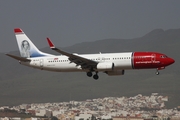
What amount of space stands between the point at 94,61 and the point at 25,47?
12.4 m

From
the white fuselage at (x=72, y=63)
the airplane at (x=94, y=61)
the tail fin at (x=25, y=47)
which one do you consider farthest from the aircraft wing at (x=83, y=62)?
the tail fin at (x=25, y=47)

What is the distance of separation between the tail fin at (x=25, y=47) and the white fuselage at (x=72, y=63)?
1665 mm

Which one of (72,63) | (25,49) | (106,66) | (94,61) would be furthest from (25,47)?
(106,66)

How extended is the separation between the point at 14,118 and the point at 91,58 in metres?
61.5

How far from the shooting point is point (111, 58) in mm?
60062

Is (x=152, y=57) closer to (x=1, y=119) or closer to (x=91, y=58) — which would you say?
(x=91, y=58)

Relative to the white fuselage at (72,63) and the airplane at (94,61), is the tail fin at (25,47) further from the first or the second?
the white fuselage at (72,63)

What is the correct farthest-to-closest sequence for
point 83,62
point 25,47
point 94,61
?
point 25,47 < point 83,62 < point 94,61

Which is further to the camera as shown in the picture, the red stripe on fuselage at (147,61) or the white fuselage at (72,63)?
the white fuselage at (72,63)

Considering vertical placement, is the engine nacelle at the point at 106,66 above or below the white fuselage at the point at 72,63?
below

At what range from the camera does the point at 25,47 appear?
223 ft

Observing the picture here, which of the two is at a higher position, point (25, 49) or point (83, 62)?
point (25, 49)

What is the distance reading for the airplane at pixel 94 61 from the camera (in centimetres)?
5859

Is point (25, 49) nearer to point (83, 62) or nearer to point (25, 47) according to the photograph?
point (25, 47)
